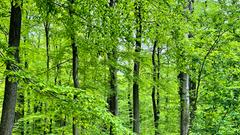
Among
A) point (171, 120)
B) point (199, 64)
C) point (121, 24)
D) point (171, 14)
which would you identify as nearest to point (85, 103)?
point (121, 24)

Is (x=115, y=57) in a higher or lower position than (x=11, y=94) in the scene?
higher

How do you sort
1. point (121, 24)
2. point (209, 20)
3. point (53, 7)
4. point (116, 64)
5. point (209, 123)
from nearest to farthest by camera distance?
point (53, 7), point (121, 24), point (209, 123), point (209, 20), point (116, 64)

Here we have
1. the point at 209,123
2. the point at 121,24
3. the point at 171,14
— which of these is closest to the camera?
the point at 121,24

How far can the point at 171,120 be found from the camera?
2092 cm

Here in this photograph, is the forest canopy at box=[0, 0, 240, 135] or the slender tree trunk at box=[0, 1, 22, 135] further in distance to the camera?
the slender tree trunk at box=[0, 1, 22, 135]

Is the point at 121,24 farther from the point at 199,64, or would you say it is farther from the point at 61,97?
the point at 199,64

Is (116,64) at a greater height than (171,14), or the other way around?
(171,14)

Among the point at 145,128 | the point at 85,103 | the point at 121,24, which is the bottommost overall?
the point at 145,128

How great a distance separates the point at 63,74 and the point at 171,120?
7.51 metres

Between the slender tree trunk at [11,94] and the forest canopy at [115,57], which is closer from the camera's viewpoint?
the forest canopy at [115,57]

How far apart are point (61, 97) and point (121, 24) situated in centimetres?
196

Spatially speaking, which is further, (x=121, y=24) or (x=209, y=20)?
(x=209, y=20)

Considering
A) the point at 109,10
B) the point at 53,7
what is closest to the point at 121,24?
the point at 109,10

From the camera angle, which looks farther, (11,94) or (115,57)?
(115,57)
